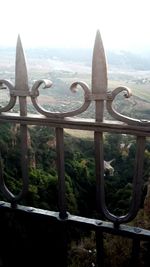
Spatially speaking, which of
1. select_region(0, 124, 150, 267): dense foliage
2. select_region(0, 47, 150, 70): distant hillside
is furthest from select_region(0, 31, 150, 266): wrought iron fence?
select_region(0, 47, 150, 70): distant hillside

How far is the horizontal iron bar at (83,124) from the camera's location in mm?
2660

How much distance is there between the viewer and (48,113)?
2.93 m

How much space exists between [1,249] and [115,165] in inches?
613

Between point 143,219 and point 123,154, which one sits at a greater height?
point 143,219

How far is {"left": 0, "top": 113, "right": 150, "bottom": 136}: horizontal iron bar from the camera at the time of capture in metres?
2.66

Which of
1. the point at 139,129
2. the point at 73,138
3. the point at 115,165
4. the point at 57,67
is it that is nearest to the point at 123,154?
the point at 115,165

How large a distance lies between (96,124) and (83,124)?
110 mm

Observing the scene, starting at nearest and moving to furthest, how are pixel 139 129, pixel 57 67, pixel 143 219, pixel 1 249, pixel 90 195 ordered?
pixel 139 129 < pixel 1 249 < pixel 143 219 < pixel 90 195 < pixel 57 67

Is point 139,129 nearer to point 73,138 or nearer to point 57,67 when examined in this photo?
point 73,138

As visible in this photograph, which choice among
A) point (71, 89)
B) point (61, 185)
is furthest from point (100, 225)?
point (71, 89)

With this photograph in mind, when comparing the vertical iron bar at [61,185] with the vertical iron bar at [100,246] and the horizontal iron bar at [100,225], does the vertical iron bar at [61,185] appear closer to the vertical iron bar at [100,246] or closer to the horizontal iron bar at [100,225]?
the horizontal iron bar at [100,225]

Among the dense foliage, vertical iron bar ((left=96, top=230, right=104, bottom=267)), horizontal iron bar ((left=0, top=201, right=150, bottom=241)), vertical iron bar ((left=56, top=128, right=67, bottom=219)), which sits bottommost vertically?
the dense foliage

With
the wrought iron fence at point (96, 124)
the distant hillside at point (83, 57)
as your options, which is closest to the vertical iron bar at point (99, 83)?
the wrought iron fence at point (96, 124)

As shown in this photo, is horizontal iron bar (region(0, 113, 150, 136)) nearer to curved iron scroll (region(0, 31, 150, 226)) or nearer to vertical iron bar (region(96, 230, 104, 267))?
curved iron scroll (region(0, 31, 150, 226))
